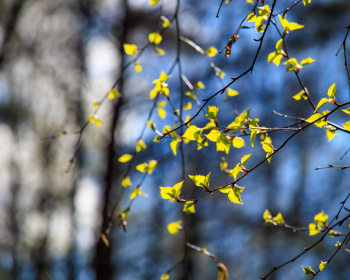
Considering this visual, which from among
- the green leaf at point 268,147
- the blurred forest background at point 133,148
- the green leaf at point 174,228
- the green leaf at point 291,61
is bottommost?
the blurred forest background at point 133,148

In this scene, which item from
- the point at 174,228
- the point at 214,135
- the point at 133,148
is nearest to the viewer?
the point at 214,135

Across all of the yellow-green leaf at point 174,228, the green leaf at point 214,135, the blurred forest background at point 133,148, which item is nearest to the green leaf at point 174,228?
the yellow-green leaf at point 174,228

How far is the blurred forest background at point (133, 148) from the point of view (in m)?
4.19

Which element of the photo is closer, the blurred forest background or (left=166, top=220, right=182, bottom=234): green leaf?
(left=166, top=220, right=182, bottom=234): green leaf

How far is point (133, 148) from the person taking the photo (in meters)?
4.22

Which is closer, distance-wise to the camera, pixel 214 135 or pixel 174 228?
pixel 214 135

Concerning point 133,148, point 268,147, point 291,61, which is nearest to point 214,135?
point 268,147

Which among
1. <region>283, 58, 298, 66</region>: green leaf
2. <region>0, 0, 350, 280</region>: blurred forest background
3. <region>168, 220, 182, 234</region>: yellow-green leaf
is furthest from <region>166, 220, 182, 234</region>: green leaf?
<region>0, 0, 350, 280</region>: blurred forest background

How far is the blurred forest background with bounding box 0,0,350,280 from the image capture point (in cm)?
419

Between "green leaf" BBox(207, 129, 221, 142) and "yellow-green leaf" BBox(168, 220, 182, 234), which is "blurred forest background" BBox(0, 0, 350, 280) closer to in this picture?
"yellow-green leaf" BBox(168, 220, 182, 234)

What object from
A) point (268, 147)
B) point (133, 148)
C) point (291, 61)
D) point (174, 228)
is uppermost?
point (291, 61)

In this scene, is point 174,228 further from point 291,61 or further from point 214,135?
point 291,61

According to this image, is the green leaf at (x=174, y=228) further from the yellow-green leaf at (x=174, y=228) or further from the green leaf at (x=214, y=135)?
the green leaf at (x=214, y=135)

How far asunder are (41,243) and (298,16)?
426cm
